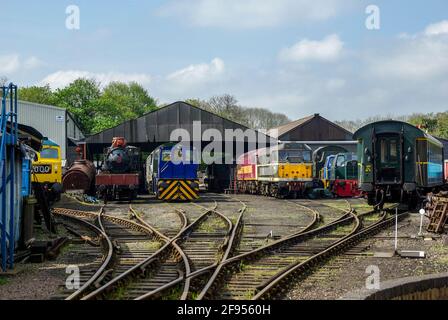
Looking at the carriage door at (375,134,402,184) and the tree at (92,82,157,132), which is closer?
Answer: the carriage door at (375,134,402,184)

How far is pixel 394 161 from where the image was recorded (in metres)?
19.9

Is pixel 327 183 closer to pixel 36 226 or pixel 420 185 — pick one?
pixel 420 185

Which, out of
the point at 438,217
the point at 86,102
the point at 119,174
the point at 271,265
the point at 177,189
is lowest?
the point at 271,265

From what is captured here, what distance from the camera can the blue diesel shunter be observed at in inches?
1070

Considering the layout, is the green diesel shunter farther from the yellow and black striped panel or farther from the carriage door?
the yellow and black striped panel

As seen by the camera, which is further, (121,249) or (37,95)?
(37,95)

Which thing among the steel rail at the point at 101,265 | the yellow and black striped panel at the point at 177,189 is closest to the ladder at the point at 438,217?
the steel rail at the point at 101,265

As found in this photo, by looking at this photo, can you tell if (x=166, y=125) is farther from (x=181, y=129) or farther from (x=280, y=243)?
(x=280, y=243)

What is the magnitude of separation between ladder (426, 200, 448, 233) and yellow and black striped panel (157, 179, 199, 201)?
14.1 m

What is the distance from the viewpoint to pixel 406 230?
1512 cm

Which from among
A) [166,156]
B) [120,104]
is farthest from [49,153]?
[120,104]

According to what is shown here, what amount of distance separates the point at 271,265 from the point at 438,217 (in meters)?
6.55

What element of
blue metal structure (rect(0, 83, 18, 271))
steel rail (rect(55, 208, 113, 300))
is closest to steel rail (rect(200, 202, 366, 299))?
steel rail (rect(55, 208, 113, 300))

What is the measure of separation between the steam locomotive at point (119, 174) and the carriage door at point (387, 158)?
1145 centimetres
